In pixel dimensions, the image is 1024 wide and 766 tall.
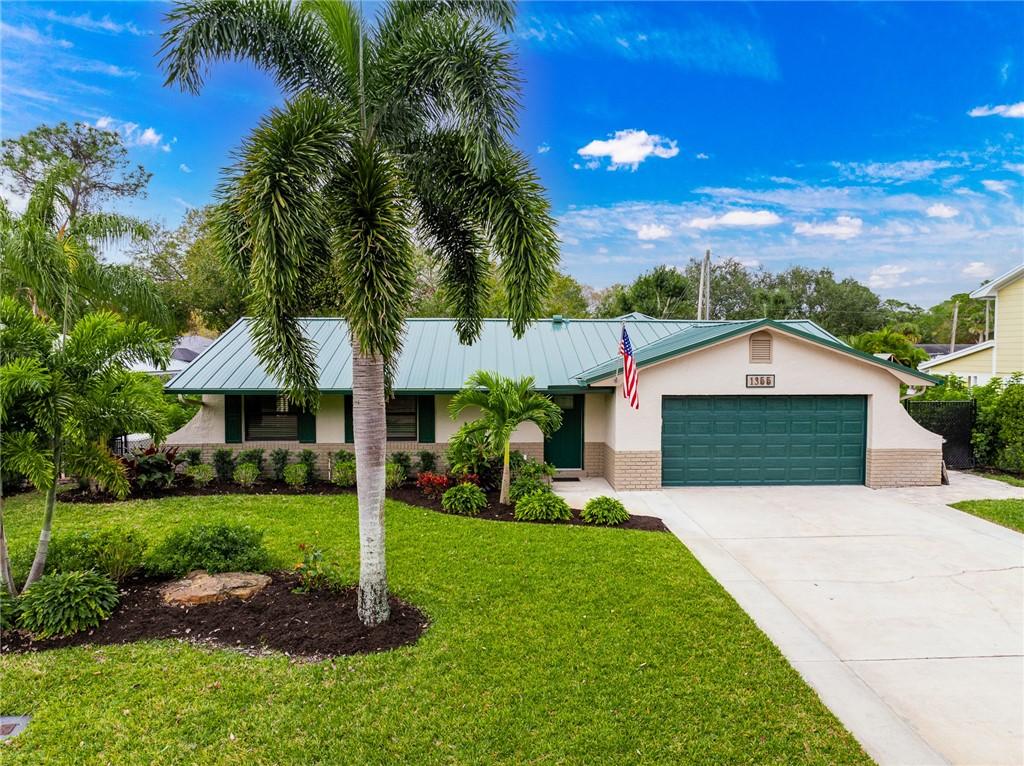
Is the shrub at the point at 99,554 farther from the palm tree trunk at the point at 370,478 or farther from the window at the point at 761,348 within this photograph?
the window at the point at 761,348

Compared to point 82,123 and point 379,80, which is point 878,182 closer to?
point 379,80

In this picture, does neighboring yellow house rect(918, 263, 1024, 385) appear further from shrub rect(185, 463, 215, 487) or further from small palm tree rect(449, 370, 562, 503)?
shrub rect(185, 463, 215, 487)

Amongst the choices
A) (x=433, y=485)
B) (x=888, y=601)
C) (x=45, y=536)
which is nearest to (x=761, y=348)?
(x=888, y=601)

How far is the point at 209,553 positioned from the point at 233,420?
7.36m

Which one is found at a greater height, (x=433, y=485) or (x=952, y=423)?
(x=952, y=423)

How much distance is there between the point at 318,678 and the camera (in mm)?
4945

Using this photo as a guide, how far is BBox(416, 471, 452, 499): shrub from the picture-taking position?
11916 mm

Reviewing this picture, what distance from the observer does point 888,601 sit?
22.3ft

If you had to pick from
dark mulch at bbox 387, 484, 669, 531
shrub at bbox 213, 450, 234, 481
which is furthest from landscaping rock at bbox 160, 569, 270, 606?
shrub at bbox 213, 450, 234, 481

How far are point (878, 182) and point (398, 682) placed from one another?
2822 centimetres

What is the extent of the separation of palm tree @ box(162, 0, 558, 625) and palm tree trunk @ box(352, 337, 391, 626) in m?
0.01

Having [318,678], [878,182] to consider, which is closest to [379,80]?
[318,678]

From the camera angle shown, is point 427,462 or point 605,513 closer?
point 605,513

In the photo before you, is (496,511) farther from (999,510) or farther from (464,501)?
(999,510)
